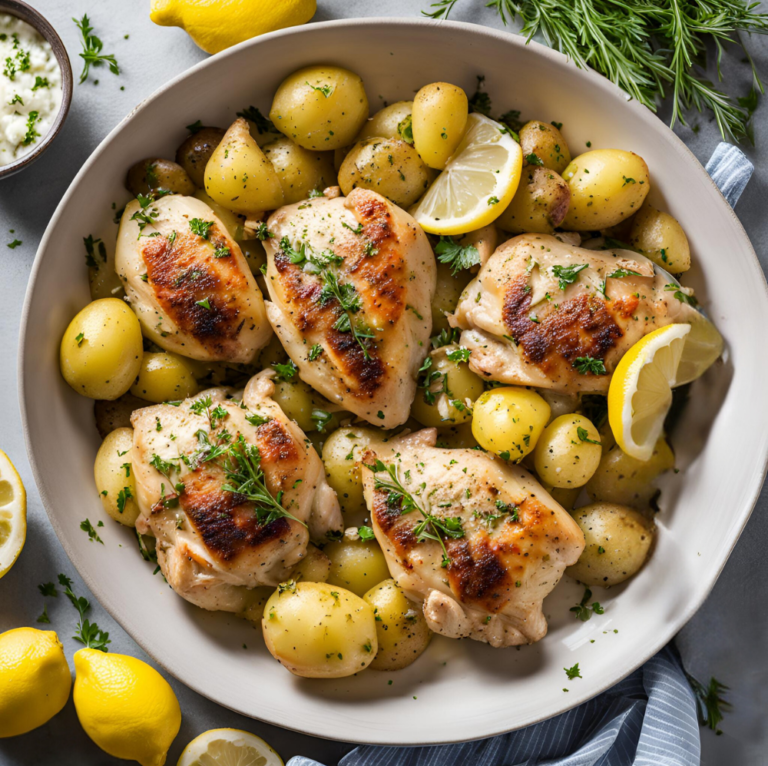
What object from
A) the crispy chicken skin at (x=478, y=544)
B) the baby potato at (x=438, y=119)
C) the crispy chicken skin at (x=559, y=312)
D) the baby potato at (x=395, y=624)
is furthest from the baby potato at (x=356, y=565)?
the baby potato at (x=438, y=119)

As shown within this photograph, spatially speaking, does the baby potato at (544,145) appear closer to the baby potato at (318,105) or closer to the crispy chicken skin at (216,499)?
the baby potato at (318,105)

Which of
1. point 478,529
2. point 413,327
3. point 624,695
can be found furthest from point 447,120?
point 624,695

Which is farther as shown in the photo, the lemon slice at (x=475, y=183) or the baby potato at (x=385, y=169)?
the baby potato at (x=385, y=169)

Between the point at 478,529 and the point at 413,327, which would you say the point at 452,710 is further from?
the point at 413,327

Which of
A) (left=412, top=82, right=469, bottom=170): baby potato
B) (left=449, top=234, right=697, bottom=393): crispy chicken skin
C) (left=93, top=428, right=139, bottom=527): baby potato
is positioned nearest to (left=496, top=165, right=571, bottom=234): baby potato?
(left=449, top=234, right=697, bottom=393): crispy chicken skin

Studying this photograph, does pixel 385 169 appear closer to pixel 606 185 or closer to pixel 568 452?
pixel 606 185

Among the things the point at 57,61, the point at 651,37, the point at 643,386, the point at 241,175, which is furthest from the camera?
the point at 651,37

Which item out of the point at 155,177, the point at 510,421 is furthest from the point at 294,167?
the point at 510,421
